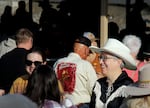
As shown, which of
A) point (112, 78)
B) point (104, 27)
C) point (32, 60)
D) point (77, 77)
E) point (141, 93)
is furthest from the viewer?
point (104, 27)

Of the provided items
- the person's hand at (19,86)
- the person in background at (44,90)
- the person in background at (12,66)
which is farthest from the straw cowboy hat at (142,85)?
the person in background at (12,66)

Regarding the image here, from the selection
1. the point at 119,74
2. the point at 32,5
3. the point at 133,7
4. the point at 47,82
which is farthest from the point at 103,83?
the point at 32,5

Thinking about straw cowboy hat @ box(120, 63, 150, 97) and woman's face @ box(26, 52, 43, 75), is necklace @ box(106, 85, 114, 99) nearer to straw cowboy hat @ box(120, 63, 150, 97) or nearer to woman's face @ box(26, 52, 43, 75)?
straw cowboy hat @ box(120, 63, 150, 97)

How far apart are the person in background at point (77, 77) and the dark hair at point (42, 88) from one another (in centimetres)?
161

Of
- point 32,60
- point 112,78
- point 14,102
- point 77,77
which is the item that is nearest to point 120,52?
point 112,78

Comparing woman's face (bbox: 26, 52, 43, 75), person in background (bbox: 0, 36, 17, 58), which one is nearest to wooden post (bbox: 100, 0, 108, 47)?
person in background (bbox: 0, 36, 17, 58)

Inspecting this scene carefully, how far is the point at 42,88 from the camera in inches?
142

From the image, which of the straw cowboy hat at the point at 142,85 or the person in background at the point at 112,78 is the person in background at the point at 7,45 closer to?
the person in background at the point at 112,78

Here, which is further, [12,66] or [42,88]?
[12,66]

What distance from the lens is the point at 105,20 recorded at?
7422 millimetres

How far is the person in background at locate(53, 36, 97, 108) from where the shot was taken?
5.32 metres

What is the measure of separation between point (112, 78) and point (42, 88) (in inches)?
28.4

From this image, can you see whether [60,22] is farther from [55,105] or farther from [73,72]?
[55,105]

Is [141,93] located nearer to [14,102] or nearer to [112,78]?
[112,78]
